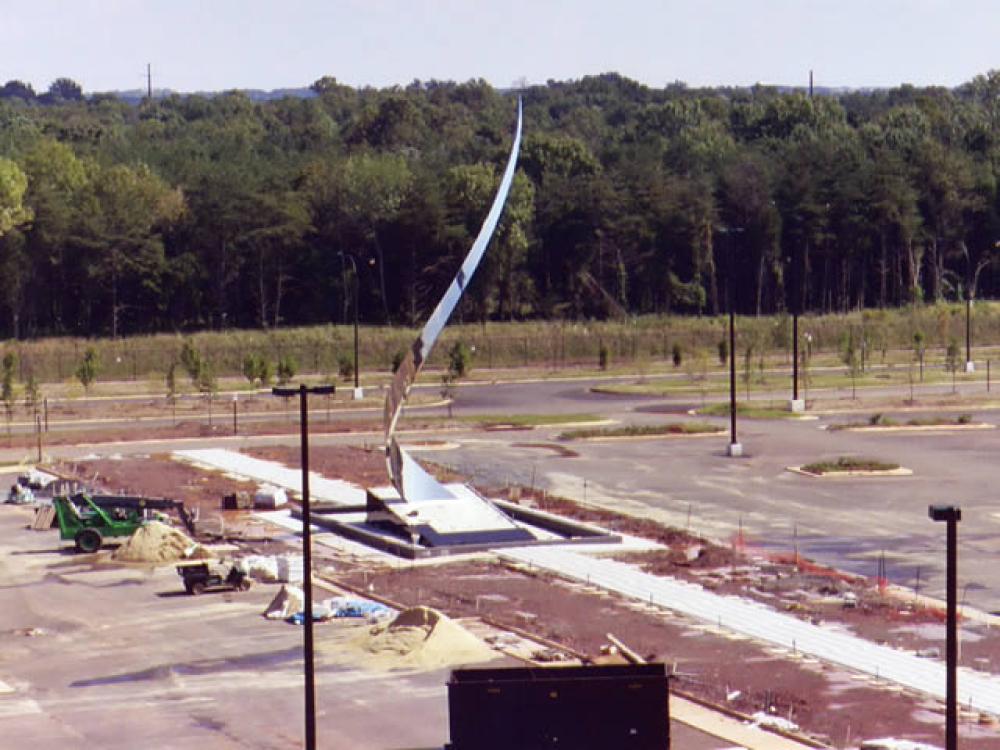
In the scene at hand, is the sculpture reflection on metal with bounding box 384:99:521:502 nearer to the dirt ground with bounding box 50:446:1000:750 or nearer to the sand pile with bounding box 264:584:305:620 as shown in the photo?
the dirt ground with bounding box 50:446:1000:750

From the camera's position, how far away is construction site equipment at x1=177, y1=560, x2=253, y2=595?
137 feet

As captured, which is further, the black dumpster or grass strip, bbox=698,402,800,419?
grass strip, bbox=698,402,800,419

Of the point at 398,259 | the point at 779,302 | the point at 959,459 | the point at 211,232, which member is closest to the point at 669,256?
the point at 779,302

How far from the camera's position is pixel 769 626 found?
121ft

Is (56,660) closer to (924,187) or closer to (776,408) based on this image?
(776,408)

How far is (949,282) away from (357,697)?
382ft

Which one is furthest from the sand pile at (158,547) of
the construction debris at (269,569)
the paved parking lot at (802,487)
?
the paved parking lot at (802,487)

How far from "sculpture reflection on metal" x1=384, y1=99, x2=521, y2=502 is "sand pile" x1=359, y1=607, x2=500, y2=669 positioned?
1048 cm

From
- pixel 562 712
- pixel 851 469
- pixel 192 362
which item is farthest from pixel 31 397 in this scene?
pixel 562 712

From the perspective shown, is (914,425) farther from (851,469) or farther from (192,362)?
(192,362)

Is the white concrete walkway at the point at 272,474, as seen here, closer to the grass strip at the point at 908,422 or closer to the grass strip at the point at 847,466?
the grass strip at the point at 847,466

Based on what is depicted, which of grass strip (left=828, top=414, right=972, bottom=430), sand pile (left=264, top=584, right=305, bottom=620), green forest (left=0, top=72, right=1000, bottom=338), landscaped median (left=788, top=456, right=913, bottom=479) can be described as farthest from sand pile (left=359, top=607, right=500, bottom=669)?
green forest (left=0, top=72, right=1000, bottom=338)

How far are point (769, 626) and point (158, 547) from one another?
16350mm

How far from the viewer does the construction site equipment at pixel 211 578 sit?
41750mm
